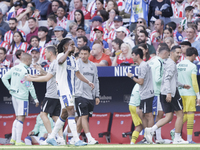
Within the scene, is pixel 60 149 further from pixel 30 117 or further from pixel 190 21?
pixel 190 21

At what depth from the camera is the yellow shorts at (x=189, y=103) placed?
777cm

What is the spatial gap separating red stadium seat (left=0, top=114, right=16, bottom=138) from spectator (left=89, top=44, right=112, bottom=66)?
2.82 m

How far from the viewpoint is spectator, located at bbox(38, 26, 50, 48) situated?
33.3 ft

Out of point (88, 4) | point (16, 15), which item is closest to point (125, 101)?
point (88, 4)

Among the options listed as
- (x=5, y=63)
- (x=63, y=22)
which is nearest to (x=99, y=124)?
(x=5, y=63)

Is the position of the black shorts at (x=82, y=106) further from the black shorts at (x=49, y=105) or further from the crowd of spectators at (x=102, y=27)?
the crowd of spectators at (x=102, y=27)

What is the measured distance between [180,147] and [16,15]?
7.89m

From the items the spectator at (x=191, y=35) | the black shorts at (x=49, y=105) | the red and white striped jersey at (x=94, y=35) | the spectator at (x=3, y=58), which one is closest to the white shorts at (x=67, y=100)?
the black shorts at (x=49, y=105)

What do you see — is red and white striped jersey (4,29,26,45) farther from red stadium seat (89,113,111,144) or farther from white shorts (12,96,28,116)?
red stadium seat (89,113,111,144)

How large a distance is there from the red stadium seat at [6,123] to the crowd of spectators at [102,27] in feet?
4.69

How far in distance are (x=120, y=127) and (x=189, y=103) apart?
80.3 inches

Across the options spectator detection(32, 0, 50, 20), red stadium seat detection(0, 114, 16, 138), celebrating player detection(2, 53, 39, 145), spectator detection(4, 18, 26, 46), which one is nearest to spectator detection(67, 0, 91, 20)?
spectator detection(32, 0, 50, 20)

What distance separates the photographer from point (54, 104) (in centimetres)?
746

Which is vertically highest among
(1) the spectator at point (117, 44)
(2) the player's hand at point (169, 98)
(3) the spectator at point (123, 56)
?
(1) the spectator at point (117, 44)
